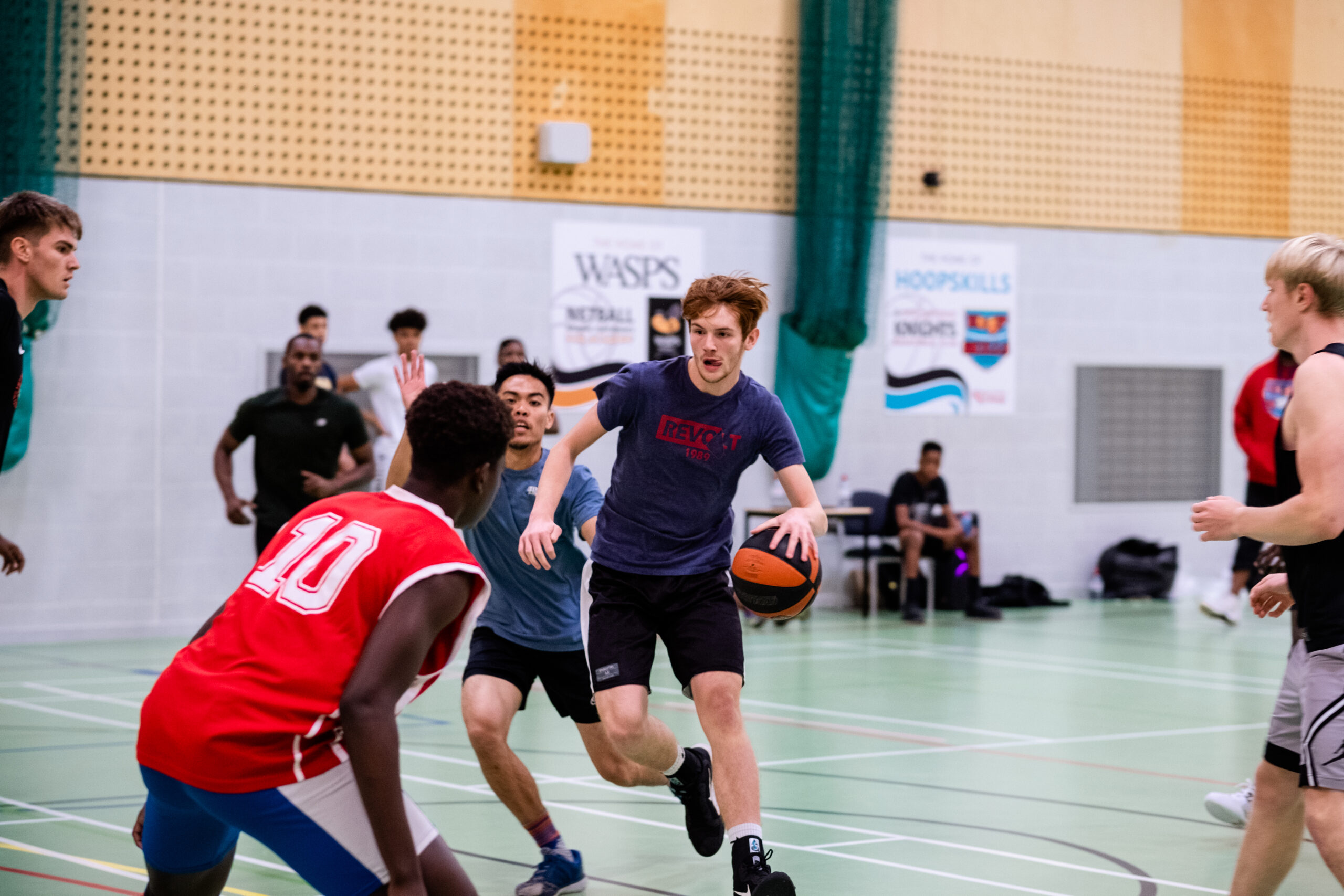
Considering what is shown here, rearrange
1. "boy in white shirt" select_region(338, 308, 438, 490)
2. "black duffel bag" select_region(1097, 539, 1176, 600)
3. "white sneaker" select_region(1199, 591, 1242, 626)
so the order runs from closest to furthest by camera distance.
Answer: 1. "boy in white shirt" select_region(338, 308, 438, 490)
2. "white sneaker" select_region(1199, 591, 1242, 626)
3. "black duffel bag" select_region(1097, 539, 1176, 600)

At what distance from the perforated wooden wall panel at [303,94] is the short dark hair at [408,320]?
2297mm

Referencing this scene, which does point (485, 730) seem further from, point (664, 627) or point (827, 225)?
point (827, 225)

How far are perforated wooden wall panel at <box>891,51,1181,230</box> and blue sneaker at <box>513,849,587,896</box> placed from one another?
1149 cm

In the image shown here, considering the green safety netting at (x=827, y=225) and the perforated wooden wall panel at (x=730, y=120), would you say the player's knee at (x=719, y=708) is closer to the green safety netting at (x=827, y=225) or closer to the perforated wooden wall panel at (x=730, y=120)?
the green safety netting at (x=827, y=225)

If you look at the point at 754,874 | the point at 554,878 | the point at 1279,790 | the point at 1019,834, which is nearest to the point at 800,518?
the point at 754,874

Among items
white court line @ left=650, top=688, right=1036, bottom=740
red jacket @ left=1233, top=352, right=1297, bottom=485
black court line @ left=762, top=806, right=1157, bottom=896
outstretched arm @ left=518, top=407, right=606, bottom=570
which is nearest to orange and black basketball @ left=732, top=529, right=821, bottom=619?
outstretched arm @ left=518, top=407, right=606, bottom=570

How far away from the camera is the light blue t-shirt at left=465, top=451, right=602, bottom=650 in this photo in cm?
589

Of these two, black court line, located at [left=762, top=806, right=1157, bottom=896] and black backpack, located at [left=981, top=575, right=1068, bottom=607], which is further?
black backpack, located at [left=981, top=575, right=1068, bottom=607]

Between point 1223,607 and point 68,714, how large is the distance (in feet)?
30.8

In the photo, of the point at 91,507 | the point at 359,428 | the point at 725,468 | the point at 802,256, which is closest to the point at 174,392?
the point at 91,507

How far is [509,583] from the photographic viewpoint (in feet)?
19.6

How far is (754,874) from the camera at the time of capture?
4945 millimetres

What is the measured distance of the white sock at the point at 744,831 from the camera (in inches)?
199

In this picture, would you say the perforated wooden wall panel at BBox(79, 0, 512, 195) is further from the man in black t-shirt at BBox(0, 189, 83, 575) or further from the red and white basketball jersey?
the red and white basketball jersey
